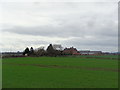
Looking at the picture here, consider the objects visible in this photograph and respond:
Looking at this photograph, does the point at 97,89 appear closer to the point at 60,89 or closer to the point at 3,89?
→ the point at 60,89

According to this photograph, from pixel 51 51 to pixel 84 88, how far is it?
114m

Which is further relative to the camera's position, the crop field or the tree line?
the tree line

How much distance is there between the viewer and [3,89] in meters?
13.5

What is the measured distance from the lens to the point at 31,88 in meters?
13.8

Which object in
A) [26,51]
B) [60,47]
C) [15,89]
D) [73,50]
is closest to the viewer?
[15,89]

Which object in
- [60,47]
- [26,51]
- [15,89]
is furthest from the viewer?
[60,47]

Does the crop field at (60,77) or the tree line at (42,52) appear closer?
the crop field at (60,77)

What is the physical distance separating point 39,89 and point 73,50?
144 metres

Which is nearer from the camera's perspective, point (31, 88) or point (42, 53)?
point (31, 88)

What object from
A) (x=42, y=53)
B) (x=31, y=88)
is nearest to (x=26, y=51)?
(x=42, y=53)

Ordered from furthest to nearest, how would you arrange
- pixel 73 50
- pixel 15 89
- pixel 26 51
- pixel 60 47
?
1. pixel 60 47
2. pixel 73 50
3. pixel 26 51
4. pixel 15 89

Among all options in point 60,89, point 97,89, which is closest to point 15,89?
point 60,89

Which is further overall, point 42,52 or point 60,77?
point 42,52

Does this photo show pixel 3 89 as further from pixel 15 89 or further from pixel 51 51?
pixel 51 51
